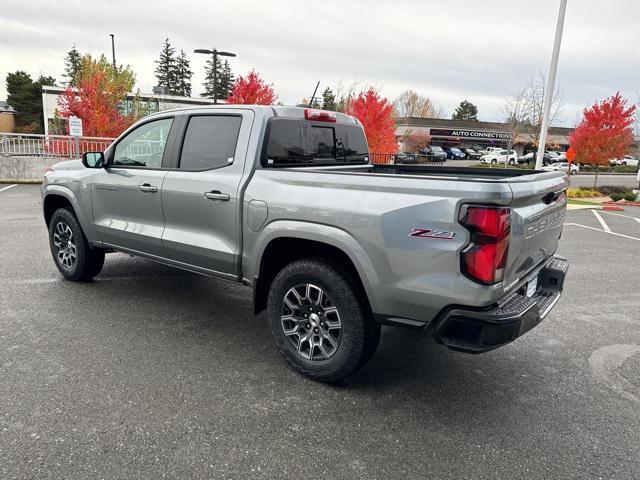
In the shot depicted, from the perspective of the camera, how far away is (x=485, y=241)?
262cm

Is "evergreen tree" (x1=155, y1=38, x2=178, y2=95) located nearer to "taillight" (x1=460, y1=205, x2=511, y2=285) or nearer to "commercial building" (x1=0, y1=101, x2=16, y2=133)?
"commercial building" (x1=0, y1=101, x2=16, y2=133)

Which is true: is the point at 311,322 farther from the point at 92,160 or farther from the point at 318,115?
the point at 92,160

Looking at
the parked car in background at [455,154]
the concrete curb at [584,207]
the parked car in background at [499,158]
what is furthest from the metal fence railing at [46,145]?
the parked car in background at [455,154]

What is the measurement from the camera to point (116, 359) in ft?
12.0

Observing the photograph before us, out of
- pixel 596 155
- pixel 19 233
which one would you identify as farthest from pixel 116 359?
pixel 596 155

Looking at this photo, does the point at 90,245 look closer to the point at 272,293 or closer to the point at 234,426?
the point at 272,293

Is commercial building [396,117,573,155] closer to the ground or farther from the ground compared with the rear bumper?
farther from the ground

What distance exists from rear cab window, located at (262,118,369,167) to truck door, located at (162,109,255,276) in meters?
0.22

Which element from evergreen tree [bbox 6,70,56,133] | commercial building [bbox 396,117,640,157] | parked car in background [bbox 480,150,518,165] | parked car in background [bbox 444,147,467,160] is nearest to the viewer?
parked car in background [bbox 480,150,518,165]

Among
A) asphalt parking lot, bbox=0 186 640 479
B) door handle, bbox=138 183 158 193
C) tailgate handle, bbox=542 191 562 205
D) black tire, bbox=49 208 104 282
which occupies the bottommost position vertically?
asphalt parking lot, bbox=0 186 640 479

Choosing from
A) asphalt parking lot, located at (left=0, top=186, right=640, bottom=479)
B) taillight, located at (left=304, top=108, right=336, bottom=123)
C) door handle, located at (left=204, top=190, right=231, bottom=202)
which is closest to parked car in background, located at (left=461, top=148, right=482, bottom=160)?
asphalt parking lot, located at (left=0, top=186, right=640, bottom=479)

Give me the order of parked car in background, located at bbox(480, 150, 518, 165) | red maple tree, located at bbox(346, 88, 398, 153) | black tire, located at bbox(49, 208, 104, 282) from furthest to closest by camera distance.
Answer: parked car in background, located at bbox(480, 150, 518, 165) < red maple tree, located at bbox(346, 88, 398, 153) < black tire, located at bbox(49, 208, 104, 282)

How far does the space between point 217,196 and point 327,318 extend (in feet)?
4.37

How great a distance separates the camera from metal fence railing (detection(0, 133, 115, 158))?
52.2ft
